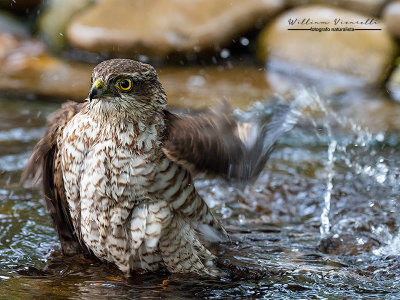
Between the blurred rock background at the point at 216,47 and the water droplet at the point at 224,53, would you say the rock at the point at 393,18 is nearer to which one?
the blurred rock background at the point at 216,47

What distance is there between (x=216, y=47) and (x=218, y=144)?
18.0 feet

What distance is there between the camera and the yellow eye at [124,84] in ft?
11.3

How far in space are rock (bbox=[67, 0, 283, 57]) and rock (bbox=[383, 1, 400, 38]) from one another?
1.45 meters

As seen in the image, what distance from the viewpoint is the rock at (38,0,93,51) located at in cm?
916

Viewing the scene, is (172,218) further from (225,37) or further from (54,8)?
(54,8)

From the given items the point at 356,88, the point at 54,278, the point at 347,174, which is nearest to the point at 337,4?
the point at 356,88

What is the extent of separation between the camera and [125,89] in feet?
11.4

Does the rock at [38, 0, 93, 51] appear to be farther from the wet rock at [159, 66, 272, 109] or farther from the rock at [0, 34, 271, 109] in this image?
the wet rock at [159, 66, 272, 109]

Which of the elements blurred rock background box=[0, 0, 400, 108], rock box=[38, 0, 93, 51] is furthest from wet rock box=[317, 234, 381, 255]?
rock box=[38, 0, 93, 51]

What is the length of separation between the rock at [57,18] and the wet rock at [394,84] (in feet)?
14.7

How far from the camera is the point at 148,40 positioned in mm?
8609

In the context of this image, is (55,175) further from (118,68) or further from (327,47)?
(327,47)

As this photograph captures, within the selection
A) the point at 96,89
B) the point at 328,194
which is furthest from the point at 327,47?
the point at 96,89

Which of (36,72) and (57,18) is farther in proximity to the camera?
(57,18)
